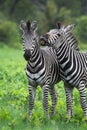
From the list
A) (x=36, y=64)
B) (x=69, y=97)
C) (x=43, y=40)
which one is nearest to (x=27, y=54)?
(x=43, y=40)

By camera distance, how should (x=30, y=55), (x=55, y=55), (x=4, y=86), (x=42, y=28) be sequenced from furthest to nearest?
(x=42, y=28)
(x=4, y=86)
(x=55, y=55)
(x=30, y=55)

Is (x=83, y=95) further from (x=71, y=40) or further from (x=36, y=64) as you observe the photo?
(x=71, y=40)

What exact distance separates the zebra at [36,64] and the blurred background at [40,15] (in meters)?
24.9

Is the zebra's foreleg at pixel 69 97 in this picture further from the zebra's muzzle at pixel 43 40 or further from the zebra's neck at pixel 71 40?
the zebra's muzzle at pixel 43 40

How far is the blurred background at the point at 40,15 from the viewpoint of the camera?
1679 inches

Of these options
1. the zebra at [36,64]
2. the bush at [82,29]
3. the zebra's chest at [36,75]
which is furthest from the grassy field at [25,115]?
the bush at [82,29]

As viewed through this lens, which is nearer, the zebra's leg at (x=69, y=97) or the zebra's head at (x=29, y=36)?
the zebra's head at (x=29, y=36)

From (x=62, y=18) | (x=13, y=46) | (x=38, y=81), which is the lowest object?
(x=38, y=81)

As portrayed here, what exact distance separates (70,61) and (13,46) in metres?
31.2

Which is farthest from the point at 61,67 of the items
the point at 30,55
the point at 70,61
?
the point at 30,55

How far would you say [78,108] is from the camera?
12.0m

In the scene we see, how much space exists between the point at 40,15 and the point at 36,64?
39.6m

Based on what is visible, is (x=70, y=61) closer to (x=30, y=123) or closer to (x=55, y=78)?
(x=55, y=78)

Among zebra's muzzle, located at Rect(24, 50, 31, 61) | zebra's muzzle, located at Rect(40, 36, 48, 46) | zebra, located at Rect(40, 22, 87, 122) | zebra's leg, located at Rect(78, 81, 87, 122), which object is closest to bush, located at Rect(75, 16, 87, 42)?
zebra, located at Rect(40, 22, 87, 122)
